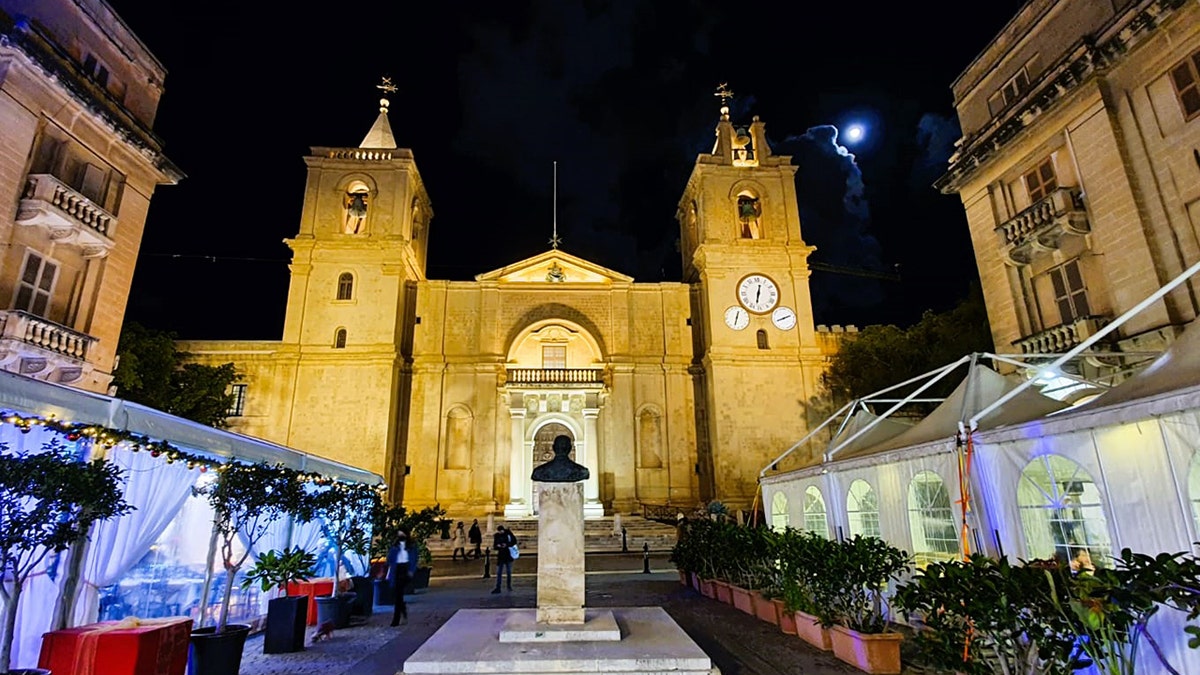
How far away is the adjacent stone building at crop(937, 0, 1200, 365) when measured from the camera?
10.4 m

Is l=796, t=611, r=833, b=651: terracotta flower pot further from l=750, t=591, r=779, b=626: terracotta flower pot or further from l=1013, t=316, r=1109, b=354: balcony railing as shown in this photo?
l=1013, t=316, r=1109, b=354: balcony railing

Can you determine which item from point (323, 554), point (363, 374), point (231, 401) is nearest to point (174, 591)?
point (323, 554)

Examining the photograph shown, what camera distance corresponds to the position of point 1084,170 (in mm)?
12016

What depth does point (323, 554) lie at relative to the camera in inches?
448

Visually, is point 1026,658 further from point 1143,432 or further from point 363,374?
point 363,374

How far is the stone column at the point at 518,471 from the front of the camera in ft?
75.2

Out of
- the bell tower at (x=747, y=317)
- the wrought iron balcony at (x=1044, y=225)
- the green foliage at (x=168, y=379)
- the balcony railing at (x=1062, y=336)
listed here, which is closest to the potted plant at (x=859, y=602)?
the balcony railing at (x=1062, y=336)

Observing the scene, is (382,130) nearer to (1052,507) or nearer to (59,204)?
(59,204)

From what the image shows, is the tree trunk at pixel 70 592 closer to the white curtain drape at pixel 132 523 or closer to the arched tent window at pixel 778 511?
the white curtain drape at pixel 132 523

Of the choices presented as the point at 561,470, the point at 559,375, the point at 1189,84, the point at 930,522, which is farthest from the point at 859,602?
the point at 559,375

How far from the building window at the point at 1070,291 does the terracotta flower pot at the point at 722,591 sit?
916 cm

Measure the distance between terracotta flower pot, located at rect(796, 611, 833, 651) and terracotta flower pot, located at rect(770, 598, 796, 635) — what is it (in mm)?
107

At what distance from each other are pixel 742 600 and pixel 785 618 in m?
1.70

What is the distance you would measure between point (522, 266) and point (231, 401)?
13.0 metres
